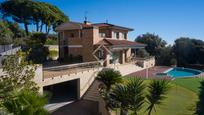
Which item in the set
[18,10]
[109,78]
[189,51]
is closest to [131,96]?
[109,78]

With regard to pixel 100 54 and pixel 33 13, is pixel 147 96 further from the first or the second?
pixel 33 13

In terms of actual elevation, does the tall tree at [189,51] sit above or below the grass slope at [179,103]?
above

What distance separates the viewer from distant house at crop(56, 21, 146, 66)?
3559cm

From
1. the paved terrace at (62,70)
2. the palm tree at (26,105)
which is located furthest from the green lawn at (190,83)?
the palm tree at (26,105)

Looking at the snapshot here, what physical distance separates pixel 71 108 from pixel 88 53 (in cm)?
1428

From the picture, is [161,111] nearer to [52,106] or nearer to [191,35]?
[52,106]

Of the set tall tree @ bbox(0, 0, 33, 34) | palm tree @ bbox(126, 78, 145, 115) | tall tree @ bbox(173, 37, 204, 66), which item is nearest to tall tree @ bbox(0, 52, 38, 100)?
palm tree @ bbox(126, 78, 145, 115)

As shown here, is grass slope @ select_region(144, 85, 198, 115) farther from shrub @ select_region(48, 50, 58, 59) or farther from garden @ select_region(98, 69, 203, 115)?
shrub @ select_region(48, 50, 58, 59)

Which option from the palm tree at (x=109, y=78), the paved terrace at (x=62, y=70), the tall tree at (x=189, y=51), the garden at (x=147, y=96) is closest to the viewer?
the garden at (x=147, y=96)

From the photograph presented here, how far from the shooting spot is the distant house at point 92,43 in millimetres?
35594

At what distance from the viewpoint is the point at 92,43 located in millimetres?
35906

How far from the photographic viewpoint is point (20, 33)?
5766cm

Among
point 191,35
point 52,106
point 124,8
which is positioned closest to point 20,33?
point 124,8

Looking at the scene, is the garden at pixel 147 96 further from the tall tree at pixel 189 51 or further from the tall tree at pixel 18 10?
the tall tree at pixel 18 10
